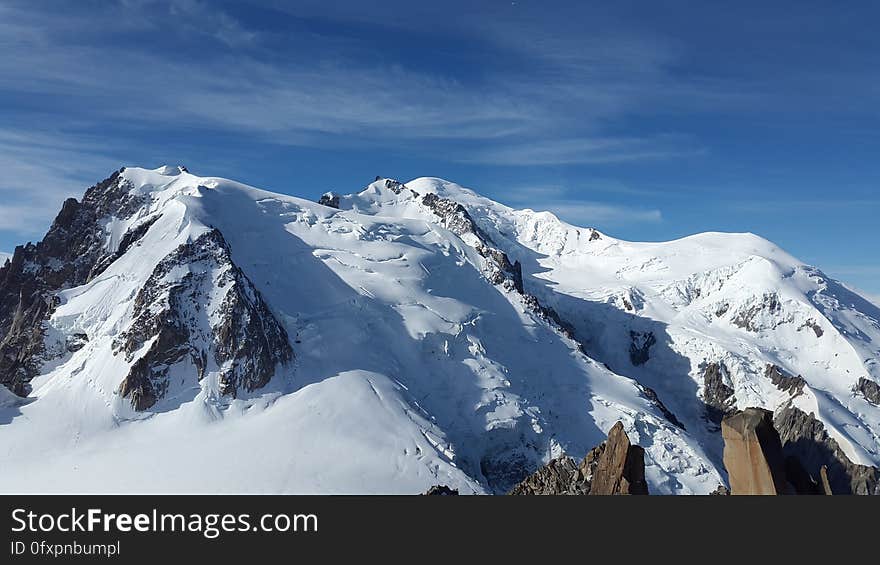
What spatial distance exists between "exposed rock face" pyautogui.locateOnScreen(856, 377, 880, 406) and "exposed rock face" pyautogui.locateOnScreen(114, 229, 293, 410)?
14049 cm

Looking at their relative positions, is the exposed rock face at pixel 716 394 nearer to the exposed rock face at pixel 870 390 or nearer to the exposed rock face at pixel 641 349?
the exposed rock face at pixel 641 349

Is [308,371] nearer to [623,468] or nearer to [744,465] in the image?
[623,468]

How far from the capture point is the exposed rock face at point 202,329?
119m

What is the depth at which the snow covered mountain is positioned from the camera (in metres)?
110

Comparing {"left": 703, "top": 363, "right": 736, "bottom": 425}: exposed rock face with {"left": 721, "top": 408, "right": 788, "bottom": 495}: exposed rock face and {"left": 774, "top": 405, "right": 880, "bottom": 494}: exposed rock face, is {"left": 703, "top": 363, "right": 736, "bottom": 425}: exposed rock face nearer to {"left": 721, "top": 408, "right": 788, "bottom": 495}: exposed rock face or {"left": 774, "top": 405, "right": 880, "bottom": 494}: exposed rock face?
{"left": 774, "top": 405, "right": 880, "bottom": 494}: exposed rock face

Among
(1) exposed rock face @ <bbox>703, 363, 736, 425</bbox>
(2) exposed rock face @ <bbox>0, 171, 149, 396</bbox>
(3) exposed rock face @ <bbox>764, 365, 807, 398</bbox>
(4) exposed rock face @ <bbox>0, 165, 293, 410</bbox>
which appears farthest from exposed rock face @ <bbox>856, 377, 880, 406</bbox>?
(2) exposed rock face @ <bbox>0, 171, 149, 396</bbox>

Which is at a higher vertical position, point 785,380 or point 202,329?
point 202,329

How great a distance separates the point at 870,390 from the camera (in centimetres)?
18175

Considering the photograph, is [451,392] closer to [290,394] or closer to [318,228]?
[290,394]

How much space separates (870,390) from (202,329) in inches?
6172

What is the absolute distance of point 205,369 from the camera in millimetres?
122062

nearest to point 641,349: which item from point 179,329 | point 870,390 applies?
point 870,390

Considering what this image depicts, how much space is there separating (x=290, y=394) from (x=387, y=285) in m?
37.5

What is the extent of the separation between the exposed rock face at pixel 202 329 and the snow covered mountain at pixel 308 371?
338mm
